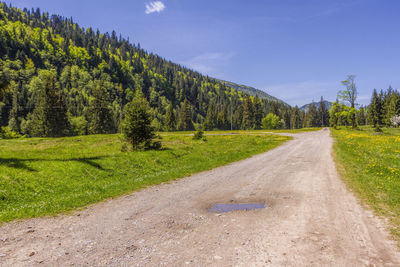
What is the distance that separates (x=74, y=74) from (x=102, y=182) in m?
188

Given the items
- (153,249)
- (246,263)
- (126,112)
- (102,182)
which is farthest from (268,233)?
(126,112)

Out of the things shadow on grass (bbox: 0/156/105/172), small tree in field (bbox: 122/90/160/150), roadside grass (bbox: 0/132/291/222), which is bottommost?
roadside grass (bbox: 0/132/291/222)

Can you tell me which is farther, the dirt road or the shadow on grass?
the shadow on grass

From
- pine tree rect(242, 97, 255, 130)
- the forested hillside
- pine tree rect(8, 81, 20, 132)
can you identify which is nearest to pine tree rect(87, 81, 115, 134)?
the forested hillside

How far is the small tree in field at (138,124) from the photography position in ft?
69.2

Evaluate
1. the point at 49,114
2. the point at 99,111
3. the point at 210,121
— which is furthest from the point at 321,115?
the point at 49,114

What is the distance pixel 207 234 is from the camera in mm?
5414

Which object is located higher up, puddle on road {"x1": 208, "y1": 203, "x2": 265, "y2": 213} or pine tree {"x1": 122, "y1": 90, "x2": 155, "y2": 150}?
pine tree {"x1": 122, "y1": 90, "x2": 155, "y2": 150}

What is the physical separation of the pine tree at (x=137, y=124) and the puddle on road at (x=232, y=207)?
15.3 meters

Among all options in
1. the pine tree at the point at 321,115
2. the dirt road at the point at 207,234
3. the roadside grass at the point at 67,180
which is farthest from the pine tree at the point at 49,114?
the pine tree at the point at 321,115

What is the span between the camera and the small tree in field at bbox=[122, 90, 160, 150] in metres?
21.1

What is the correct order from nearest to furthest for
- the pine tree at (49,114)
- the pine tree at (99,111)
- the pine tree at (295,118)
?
the pine tree at (49,114)
the pine tree at (99,111)
the pine tree at (295,118)

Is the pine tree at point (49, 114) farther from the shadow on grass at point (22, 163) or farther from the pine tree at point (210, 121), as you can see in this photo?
the pine tree at point (210, 121)

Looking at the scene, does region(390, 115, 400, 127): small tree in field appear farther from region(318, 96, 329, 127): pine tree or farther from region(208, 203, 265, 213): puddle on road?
region(208, 203, 265, 213): puddle on road
